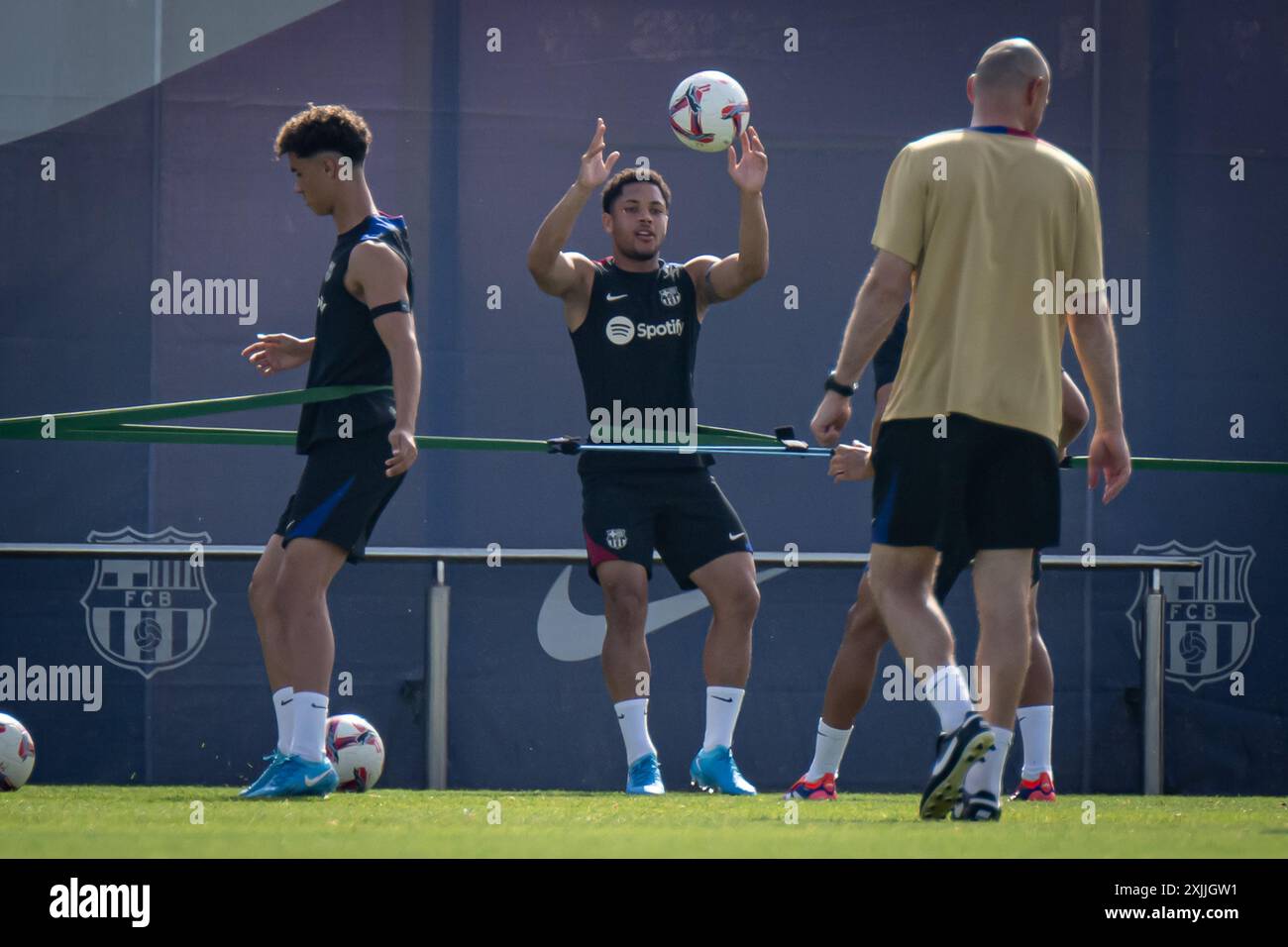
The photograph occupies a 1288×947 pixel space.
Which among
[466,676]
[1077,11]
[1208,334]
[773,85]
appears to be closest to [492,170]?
[773,85]

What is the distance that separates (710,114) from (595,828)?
2.70 meters

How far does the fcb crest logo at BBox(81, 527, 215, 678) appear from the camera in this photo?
7020mm

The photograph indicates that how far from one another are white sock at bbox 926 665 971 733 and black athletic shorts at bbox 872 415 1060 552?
0.27m

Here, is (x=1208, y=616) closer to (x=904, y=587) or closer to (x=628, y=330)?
(x=628, y=330)

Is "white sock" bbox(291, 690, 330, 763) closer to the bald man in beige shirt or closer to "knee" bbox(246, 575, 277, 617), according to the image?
"knee" bbox(246, 575, 277, 617)

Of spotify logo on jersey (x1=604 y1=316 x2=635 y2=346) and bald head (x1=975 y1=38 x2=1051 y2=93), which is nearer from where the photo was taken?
bald head (x1=975 y1=38 x2=1051 y2=93)

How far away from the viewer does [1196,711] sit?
7.50 m

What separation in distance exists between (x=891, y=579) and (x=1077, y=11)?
180 inches

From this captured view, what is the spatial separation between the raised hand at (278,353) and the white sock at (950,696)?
94.0 inches

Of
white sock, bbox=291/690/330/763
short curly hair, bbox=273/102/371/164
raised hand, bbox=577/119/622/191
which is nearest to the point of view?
white sock, bbox=291/690/330/763
